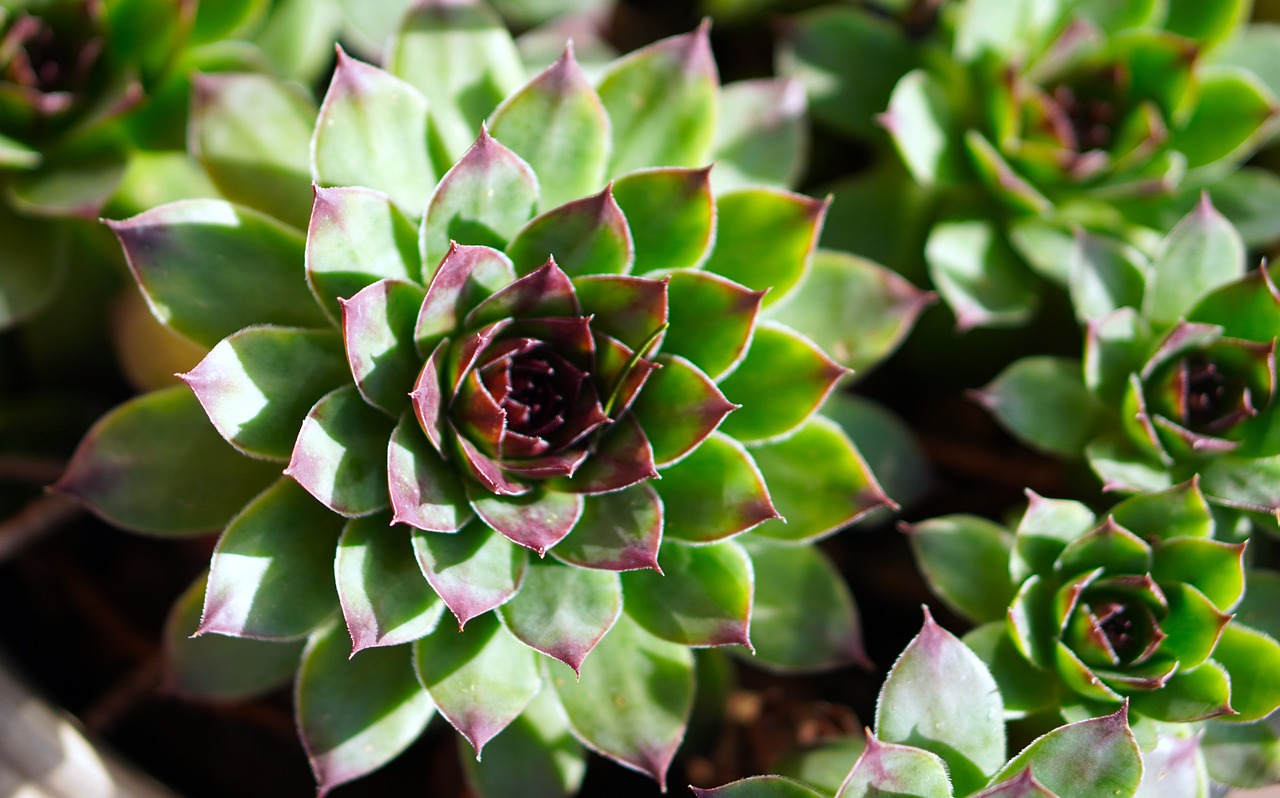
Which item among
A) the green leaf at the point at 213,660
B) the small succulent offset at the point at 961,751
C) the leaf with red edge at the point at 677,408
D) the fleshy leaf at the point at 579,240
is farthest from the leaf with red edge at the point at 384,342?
the small succulent offset at the point at 961,751

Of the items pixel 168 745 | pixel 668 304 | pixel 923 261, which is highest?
pixel 668 304

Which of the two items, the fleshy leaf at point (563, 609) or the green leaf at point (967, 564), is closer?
the fleshy leaf at point (563, 609)

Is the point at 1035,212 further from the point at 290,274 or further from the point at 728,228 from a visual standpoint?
the point at 290,274

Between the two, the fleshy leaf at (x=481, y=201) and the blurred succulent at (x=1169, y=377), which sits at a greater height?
the fleshy leaf at (x=481, y=201)

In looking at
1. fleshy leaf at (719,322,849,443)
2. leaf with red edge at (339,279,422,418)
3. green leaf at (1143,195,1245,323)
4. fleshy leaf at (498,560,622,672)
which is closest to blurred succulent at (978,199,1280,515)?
green leaf at (1143,195,1245,323)

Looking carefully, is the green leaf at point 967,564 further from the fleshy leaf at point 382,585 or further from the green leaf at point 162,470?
the green leaf at point 162,470

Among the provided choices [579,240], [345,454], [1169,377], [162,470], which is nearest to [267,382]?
[345,454]

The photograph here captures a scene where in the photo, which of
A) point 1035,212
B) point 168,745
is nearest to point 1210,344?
point 1035,212
